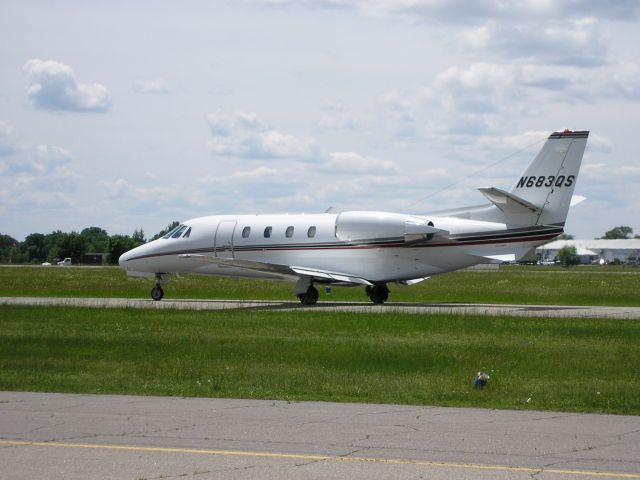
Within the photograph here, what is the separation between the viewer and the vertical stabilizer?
3238cm

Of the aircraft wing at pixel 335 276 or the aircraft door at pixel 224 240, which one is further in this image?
the aircraft door at pixel 224 240

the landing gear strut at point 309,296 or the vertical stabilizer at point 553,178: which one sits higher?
the vertical stabilizer at point 553,178

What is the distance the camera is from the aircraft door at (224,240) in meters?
39.1

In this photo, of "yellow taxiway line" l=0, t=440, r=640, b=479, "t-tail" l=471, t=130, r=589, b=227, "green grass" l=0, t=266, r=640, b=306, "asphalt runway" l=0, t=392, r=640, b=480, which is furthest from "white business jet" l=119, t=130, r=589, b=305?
"yellow taxiway line" l=0, t=440, r=640, b=479

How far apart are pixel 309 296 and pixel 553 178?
33.0 ft

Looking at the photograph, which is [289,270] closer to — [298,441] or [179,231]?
[179,231]

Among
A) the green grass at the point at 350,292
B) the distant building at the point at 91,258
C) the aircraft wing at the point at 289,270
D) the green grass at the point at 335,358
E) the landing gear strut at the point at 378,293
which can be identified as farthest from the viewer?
the distant building at the point at 91,258

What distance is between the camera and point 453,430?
1170 cm

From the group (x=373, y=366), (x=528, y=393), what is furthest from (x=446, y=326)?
(x=528, y=393)

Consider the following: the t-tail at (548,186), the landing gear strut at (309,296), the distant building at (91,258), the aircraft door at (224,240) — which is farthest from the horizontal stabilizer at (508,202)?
the distant building at (91,258)

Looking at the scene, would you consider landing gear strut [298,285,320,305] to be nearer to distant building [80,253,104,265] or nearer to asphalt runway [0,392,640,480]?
asphalt runway [0,392,640,480]

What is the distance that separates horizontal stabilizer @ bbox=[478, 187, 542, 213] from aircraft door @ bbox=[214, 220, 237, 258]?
1097 cm

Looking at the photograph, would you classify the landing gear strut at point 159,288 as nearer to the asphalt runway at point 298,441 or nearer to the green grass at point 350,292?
the green grass at point 350,292

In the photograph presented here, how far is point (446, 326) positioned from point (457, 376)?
9000 millimetres
